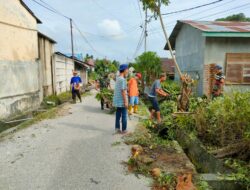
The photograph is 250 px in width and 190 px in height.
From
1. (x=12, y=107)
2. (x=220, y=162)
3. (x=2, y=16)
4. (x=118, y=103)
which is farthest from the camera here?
(x=12, y=107)

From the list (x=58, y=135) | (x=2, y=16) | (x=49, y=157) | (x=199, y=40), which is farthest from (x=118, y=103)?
(x=199, y=40)

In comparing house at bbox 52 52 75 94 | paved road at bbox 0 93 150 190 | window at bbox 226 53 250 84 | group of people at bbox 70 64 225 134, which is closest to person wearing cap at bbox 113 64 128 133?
group of people at bbox 70 64 225 134

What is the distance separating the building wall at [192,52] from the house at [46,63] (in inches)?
346

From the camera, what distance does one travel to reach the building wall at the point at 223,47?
12.8 metres

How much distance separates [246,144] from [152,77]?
53.0ft

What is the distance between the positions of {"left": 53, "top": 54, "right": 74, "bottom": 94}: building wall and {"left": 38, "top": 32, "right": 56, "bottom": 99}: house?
694 mm

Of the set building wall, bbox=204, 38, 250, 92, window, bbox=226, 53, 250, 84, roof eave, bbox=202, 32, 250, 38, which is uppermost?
roof eave, bbox=202, 32, 250, 38

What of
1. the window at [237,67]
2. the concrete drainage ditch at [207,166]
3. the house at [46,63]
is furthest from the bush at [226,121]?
the house at [46,63]

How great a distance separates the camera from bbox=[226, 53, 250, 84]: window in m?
12.9

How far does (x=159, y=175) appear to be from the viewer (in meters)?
4.22

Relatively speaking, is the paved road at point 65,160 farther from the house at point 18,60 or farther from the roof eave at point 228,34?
the roof eave at point 228,34

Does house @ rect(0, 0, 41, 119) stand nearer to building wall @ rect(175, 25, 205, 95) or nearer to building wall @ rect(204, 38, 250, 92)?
building wall @ rect(175, 25, 205, 95)

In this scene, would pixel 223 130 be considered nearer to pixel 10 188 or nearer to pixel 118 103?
pixel 118 103

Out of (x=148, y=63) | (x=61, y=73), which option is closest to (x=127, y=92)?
(x=61, y=73)
